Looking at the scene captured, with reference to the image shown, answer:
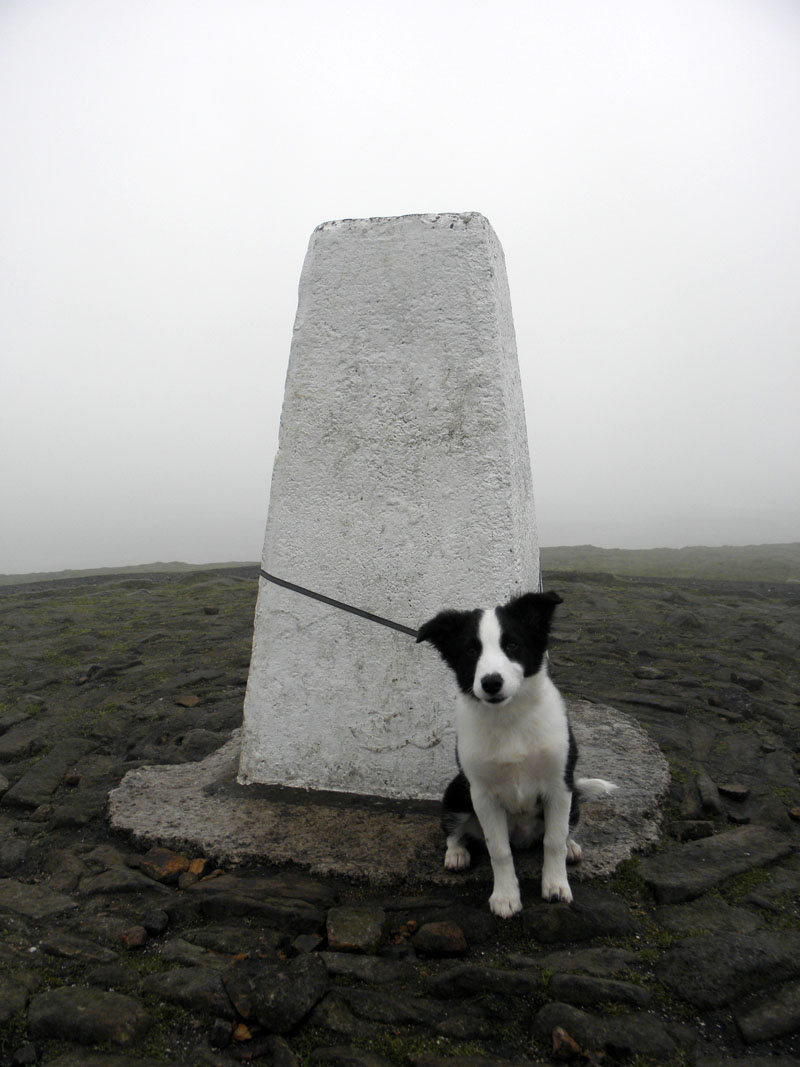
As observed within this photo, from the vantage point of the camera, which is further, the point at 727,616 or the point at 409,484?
the point at 727,616

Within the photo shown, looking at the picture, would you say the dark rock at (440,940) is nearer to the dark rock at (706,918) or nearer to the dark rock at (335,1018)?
the dark rock at (335,1018)

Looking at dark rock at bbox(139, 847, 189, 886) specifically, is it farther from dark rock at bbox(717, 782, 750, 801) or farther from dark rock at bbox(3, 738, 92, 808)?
dark rock at bbox(717, 782, 750, 801)

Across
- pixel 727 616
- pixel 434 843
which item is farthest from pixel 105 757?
pixel 727 616

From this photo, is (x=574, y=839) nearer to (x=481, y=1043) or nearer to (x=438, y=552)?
(x=481, y=1043)

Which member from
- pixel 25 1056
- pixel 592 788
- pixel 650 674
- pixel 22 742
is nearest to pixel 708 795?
pixel 592 788

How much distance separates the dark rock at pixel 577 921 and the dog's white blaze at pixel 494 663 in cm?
97

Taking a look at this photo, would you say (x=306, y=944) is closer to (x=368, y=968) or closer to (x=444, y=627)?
(x=368, y=968)

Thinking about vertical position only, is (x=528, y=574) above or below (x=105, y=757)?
above

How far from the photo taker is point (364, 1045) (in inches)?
91.7

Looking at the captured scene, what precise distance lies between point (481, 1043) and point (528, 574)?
2456 mm

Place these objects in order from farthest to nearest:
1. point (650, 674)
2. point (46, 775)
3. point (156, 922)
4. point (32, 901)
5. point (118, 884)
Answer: point (650, 674)
point (46, 775)
point (118, 884)
point (32, 901)
point (156, 922)

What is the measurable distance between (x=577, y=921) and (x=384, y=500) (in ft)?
Result: 7.80

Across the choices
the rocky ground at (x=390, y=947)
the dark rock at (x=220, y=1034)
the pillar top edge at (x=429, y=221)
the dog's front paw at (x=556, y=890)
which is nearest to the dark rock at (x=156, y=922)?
the rocky ground at (x=390, y=947)

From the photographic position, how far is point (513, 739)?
120 inches
